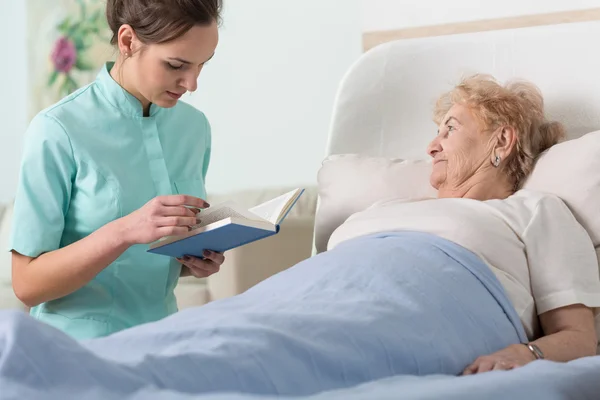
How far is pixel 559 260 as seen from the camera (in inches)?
67.1

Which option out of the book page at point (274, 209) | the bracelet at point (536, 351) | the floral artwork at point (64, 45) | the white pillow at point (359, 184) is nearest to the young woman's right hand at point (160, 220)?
the book page at point (274, 209)

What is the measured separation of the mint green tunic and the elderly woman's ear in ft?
2.39

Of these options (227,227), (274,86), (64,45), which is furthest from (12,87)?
(227,227)

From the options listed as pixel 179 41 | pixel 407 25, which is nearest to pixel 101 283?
pixel 179 41

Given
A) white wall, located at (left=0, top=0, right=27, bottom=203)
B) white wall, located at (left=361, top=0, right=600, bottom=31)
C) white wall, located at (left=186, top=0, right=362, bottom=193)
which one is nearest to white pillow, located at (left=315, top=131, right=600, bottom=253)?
white wall, located at (left=361, top=0, right=600, bottom=31)

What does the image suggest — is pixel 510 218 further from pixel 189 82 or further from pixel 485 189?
pixel 189 82

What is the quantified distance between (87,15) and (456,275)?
3538 mm

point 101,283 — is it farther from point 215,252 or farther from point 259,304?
point 259,304

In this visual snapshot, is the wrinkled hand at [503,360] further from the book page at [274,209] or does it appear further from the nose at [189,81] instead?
Answer: the nose at [189,81]

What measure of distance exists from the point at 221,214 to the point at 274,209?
14 cm

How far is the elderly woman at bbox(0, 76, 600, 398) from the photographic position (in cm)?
103

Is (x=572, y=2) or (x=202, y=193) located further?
(x=572, y=2)

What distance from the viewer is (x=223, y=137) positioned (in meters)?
4.17

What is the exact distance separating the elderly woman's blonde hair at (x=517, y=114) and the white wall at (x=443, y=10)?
0.86 m
